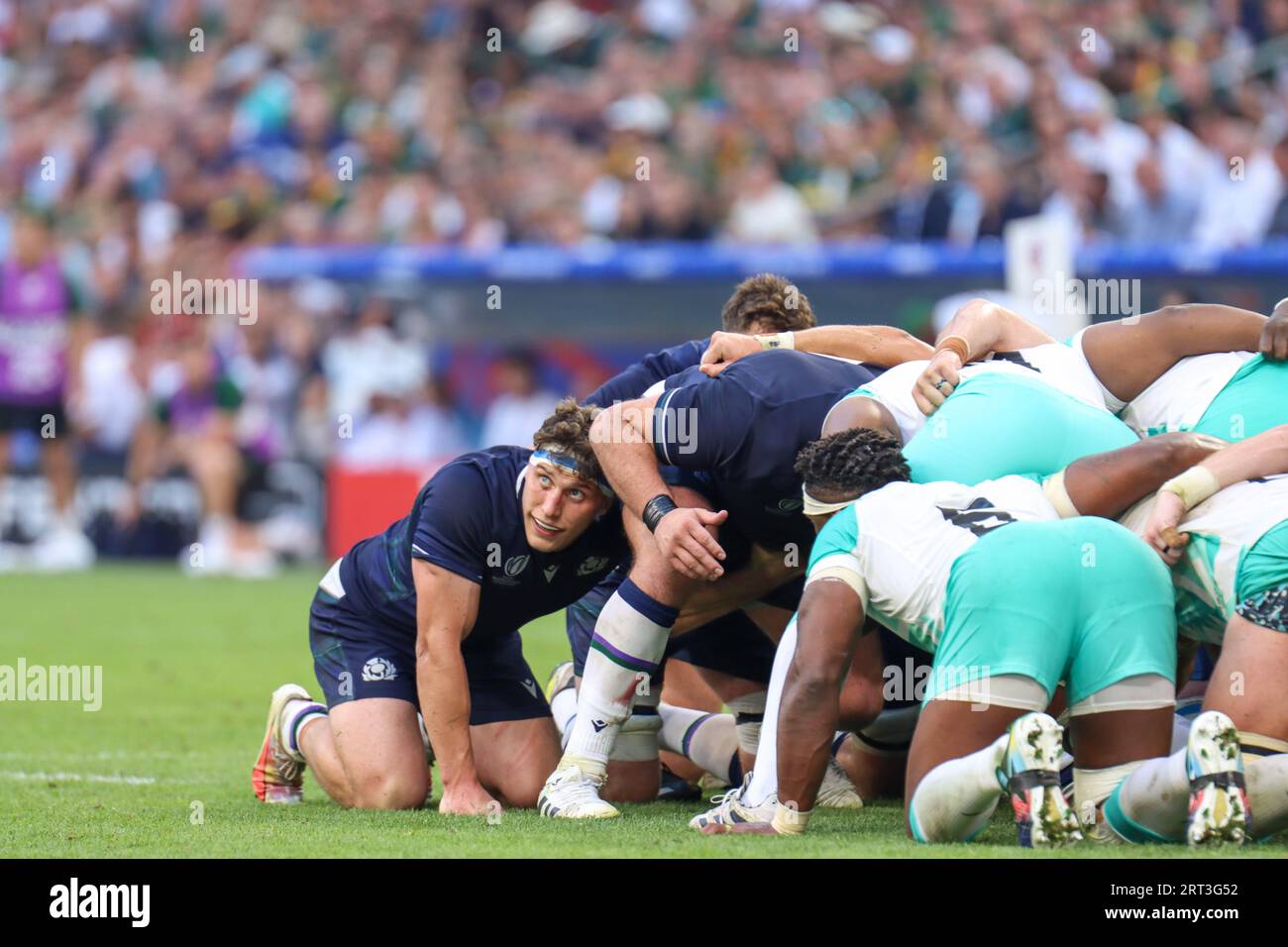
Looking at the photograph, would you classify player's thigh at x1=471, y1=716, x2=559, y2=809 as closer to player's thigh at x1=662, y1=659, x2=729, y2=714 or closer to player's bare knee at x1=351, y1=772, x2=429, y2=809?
player's bare knee at x1=351, y1=772, x2=429, y2=809

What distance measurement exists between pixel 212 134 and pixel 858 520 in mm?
15155

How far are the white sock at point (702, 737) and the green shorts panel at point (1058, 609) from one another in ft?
5.52

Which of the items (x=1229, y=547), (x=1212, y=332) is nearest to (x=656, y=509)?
(x=1229, y=547)

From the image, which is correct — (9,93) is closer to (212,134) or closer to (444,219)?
(212,134)

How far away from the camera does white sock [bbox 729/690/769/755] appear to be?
20.1 feet

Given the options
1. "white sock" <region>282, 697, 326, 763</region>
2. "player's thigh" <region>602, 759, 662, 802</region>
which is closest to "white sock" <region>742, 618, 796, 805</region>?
"player's thigh" <region>602, 759, 662, 802</region>

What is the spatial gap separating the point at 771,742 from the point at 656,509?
82 centimetres

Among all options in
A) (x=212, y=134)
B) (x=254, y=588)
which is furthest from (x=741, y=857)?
(x=212, y=134)

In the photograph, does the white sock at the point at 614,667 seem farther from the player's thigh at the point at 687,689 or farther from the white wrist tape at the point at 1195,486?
the white wrist tape at the point at 1195,486

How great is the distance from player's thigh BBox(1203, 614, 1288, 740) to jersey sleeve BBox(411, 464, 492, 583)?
2.27 metres

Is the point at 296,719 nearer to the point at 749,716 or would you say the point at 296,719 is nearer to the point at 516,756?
the point at 516,756

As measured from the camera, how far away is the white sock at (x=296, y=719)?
20.3ft

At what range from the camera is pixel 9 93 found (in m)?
20.4

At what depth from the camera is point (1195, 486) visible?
4.83m
